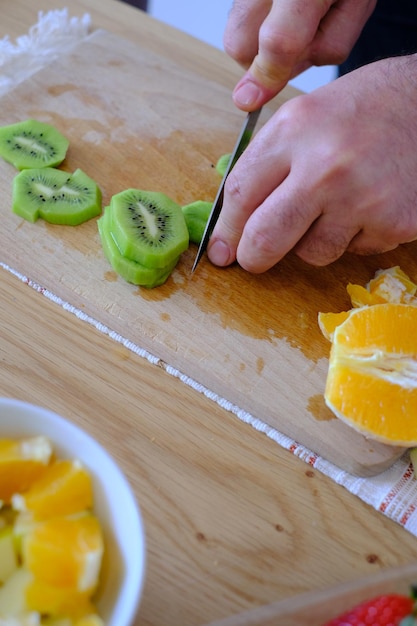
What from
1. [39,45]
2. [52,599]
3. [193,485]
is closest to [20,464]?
[52,599]

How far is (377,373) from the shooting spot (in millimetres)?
1333

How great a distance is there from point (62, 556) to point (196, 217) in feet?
3.29

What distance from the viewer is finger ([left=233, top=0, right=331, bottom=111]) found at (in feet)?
5.29

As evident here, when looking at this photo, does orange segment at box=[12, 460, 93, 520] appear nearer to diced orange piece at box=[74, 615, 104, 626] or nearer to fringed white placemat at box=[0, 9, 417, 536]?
diced orange piece at box=[74, 615, 104, 626]

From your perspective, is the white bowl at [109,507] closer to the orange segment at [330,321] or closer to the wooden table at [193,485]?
the wooden table at [193,485]

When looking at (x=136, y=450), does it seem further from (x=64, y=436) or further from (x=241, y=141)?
(x=241, y=141)

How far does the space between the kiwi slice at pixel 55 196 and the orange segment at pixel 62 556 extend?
90 cm

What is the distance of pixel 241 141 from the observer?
5.61 ft

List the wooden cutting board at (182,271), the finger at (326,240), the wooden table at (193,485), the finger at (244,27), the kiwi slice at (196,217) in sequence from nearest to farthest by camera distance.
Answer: the wooden table at (193,485), the wooden cutting board at (182,271), the finger at (326,240), the kiwi slice at (196,217), the finger at (244,27)

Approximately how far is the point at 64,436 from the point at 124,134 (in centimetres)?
112

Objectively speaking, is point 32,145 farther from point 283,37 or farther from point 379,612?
point 379,612

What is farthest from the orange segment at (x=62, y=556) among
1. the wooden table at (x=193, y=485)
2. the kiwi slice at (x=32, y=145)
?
the kiwi slice at (x=32, y=145)

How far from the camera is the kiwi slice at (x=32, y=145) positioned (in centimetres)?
176

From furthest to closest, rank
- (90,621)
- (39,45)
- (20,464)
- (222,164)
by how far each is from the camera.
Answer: (39,45) < (222,164) < (20,464) < (90,621)
